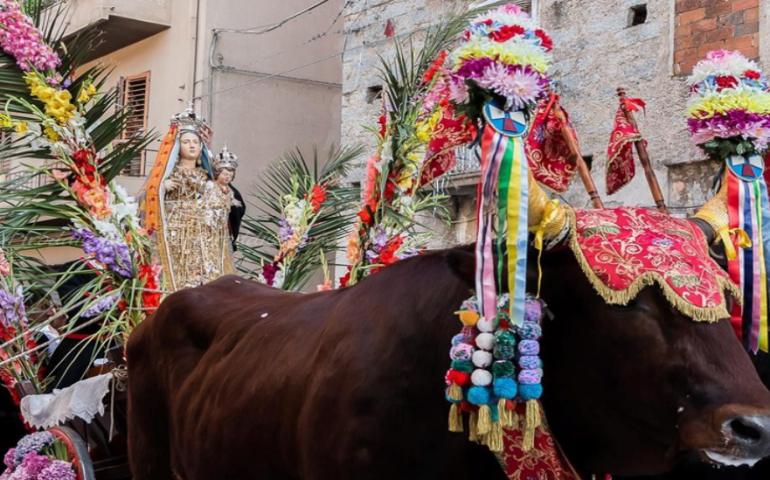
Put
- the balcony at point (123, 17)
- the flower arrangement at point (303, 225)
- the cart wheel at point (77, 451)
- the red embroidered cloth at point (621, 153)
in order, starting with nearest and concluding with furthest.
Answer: the red embroidered cloth at point (621, 153) < the cart wheel at point (77, 451) < the flower arrangement at point (303, 225) < the balcony at point (123, 17)

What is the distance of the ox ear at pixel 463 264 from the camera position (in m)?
3.16

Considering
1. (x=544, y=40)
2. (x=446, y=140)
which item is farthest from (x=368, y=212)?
(x=544, y=40)

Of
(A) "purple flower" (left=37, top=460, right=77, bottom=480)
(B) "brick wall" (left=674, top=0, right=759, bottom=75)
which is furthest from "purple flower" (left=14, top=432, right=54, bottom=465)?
(B) "brick wall" (left=674, top=0, right=759, bottom=75)

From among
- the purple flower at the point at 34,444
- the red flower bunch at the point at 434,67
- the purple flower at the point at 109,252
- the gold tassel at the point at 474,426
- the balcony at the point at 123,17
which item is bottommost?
the purple flower at the point at 34,444

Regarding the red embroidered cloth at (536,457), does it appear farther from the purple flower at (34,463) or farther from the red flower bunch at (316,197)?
the red flower bunch at (316,197)

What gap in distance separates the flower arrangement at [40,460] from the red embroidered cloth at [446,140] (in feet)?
8.27

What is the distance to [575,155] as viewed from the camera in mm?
3586

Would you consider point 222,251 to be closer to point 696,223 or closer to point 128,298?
point 128,298

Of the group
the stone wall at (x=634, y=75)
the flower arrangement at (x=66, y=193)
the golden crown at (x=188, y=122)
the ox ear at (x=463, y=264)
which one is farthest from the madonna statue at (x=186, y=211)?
the stone wall at (x=634, y=75)

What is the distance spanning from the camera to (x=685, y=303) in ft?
8.93

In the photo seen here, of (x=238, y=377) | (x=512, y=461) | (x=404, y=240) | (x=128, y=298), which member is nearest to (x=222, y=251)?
(x=128, y=298)

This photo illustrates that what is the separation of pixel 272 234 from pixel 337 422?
376cm

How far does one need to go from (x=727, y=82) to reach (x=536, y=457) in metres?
1.49

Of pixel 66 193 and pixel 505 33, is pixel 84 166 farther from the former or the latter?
pixel 505 33
